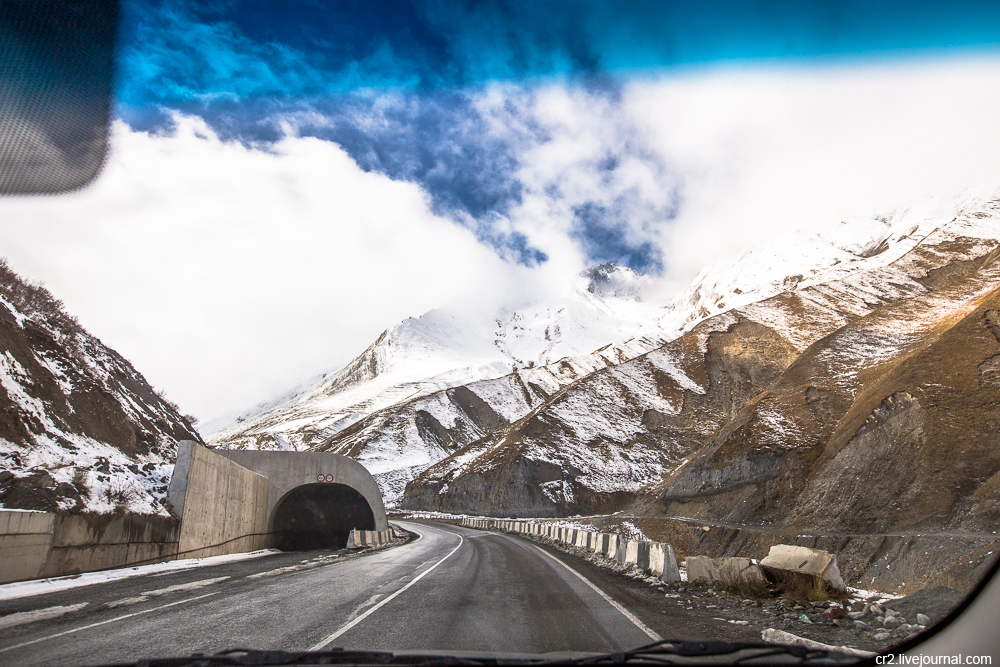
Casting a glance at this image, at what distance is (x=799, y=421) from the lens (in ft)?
147

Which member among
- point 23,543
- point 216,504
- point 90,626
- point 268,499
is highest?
point 268,499

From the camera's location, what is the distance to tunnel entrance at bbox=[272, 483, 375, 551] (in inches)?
1227

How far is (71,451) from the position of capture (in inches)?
638

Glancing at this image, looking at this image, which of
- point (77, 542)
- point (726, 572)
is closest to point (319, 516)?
point (77, 542)

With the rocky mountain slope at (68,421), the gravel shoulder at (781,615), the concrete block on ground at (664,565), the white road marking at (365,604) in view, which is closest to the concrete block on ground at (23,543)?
the rocky mountain slope at (68,421)

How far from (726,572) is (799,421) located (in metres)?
39.9

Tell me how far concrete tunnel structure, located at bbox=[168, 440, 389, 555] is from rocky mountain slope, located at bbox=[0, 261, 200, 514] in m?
1.25

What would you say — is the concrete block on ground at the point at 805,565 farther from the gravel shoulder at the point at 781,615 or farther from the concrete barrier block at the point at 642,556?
the concrete barrier block at the point at 642,556

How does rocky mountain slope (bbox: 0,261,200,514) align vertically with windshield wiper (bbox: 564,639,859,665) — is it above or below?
above

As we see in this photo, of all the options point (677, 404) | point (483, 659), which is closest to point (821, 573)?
point (483, 659)

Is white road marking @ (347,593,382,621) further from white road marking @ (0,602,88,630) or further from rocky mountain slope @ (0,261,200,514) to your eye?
rocky mountain slope @ (0,261,200,514)

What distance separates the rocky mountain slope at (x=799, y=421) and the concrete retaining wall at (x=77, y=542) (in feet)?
97.8

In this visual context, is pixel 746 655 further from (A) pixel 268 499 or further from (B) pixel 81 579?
(A) pixel 268 499

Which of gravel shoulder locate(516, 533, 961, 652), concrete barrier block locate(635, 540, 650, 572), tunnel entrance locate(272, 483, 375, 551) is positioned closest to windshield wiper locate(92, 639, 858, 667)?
gravel shoulder locate(516, 533, 961, 652)
